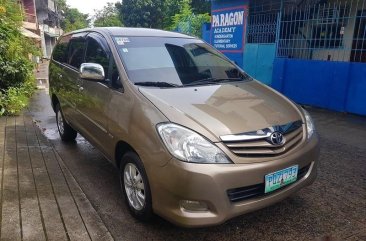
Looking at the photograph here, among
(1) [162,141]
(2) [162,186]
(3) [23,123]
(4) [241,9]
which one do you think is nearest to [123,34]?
(1) [162,141]

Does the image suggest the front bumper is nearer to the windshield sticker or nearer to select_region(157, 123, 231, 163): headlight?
select_region(157, 123, 231, 163): headlight

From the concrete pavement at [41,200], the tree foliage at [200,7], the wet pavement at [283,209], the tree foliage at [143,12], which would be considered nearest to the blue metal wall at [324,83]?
the wet pavement at [283,209]

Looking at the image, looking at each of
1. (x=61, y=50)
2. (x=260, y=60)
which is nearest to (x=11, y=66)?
(x=61, y=50)

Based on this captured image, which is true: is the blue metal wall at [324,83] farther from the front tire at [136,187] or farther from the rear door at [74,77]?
the front tire at [136,187]

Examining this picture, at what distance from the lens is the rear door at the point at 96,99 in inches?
136

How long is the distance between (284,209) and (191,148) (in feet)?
4.80

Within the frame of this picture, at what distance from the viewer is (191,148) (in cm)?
242

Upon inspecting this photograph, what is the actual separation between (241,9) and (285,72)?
309cm

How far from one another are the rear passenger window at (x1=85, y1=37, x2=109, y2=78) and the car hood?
0.80 metres

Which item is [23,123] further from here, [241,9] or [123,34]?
[241,9]

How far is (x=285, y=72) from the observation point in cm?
873

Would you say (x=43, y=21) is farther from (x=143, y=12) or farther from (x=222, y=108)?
(x=222, y=108)

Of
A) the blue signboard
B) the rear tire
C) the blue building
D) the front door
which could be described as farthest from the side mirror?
the blue signboard

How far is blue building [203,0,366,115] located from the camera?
7.33 meters
